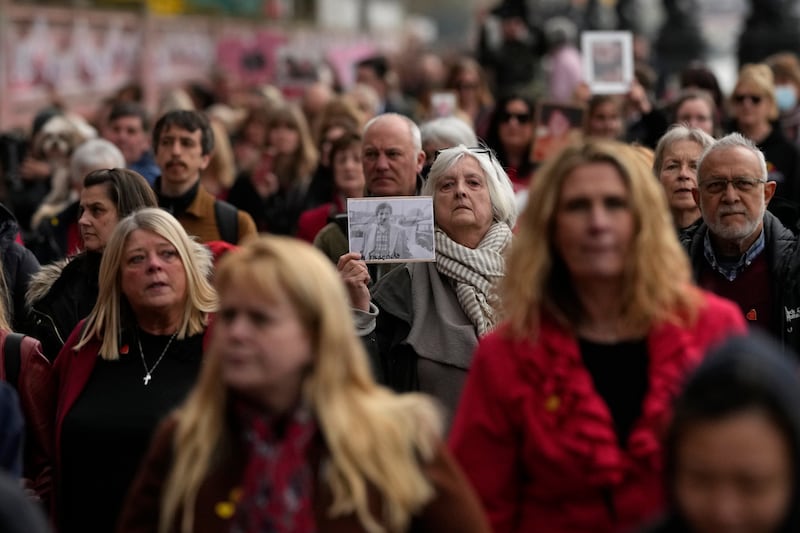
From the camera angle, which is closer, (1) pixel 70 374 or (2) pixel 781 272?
(1) pixel 70 374

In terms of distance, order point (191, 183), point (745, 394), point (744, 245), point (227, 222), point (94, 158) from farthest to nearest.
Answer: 1. point (94, 158)
2. point (191, 183)
3. point (227, 222)
4. point (744, 245)
5. point (745, 394)

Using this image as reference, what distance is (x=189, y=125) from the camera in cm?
984

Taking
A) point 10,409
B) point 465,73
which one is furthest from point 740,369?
point 465,73

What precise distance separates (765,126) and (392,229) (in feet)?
18.8

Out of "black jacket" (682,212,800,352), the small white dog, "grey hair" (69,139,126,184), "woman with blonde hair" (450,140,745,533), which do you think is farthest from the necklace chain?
the small white dog

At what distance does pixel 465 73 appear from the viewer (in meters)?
15.7

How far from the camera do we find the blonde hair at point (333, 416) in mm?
3967

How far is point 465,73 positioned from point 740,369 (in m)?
12.4

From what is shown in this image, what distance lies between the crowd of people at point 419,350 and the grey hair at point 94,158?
0.9 inches

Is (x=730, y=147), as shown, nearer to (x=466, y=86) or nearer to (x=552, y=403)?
(x=552, y=403)

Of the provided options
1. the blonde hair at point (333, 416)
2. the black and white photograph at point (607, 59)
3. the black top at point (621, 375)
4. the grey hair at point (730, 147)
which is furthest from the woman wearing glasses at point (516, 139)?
the blonde hair at point (333, 416)

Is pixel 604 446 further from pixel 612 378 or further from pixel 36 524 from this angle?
pixel 36 524

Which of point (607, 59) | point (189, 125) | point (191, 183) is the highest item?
point (607, 59)

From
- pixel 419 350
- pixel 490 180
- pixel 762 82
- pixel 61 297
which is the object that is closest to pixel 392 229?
pixel 490 180
